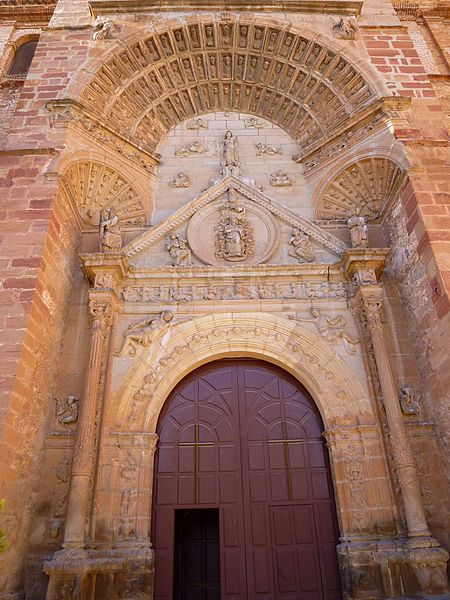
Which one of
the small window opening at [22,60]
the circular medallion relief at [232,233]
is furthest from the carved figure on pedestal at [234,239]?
the small window opening at [22,60]

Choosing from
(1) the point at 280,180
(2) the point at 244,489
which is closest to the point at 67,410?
(2) the point at 244,489

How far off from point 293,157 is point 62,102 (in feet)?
13.8

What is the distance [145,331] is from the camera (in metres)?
6.71

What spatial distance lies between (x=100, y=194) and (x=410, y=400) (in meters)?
5.90

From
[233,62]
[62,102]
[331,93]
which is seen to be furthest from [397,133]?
[62,102]

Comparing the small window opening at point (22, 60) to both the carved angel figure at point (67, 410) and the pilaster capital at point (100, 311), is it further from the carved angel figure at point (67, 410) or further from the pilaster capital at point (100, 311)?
the carved angel figure at point (67, 410)

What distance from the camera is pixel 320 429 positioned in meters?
6.52

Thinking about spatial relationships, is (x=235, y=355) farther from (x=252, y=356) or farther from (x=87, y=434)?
(x=87, y=434)

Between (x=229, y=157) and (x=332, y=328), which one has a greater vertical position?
(x=229, y=157)

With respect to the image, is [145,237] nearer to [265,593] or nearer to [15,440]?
[15,440]

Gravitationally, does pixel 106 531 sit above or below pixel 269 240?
below

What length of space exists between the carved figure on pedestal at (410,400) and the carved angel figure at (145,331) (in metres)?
3.44

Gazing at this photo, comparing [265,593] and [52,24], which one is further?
[52,24]

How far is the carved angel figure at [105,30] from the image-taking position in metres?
8.60
